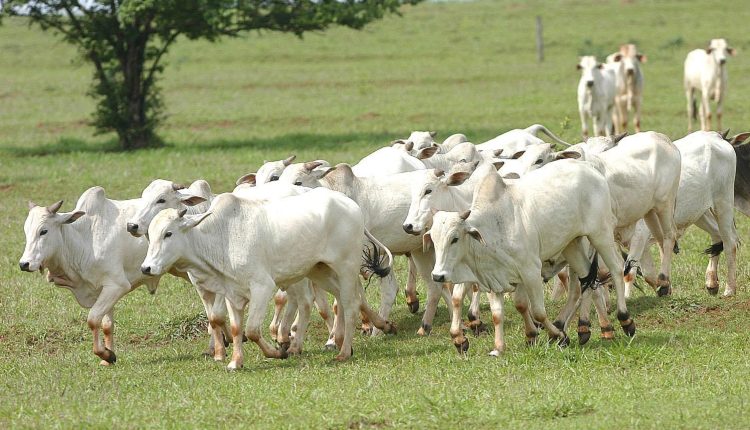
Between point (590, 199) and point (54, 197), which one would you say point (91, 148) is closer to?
point (54, 197)

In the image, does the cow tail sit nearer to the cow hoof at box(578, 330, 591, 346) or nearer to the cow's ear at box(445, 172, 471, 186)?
the cow's ear at box(445, 172, 471, 186)

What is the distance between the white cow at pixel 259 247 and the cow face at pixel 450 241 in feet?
2.73

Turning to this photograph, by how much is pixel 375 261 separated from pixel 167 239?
200 centimetres

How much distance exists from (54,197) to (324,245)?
975 centimetres

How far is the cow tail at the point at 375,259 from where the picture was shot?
36.1ft

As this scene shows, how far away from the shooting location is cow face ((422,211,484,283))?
9742 millimetres

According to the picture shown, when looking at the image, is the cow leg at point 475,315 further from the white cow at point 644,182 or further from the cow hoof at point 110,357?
the cow hoof at point 110,357

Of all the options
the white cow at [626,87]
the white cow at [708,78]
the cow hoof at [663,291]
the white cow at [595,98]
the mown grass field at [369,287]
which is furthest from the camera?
the white cow at [626,87]

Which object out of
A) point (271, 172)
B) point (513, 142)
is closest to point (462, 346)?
point (271, 172)

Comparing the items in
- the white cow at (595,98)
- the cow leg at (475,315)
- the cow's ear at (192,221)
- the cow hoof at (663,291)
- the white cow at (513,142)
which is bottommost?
the white cow at (595,98)

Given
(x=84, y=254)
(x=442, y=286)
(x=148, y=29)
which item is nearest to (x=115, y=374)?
(x=84, y=254)

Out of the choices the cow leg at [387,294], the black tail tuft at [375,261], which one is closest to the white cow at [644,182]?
the black tail tuft at [375,261]

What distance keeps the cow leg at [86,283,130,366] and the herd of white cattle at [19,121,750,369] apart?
0.05ft

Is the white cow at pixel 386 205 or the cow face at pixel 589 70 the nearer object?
the white cow at pixel 386 205
